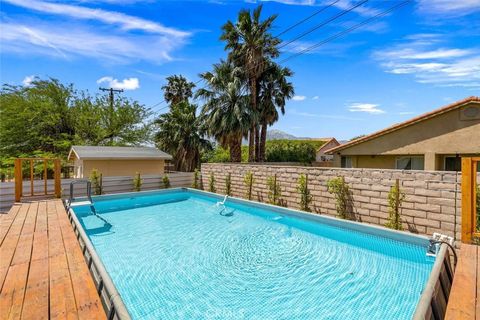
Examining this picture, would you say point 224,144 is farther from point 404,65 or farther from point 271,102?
point 404,65

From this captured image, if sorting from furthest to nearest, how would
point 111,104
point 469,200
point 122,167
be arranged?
1. point 111,104
2. point 122,167
3. point 469,200

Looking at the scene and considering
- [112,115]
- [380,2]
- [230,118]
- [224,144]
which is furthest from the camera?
[112,115]

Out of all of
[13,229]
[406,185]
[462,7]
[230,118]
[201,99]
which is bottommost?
[13,229]

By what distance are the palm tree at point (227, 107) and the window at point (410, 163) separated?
8.53 m

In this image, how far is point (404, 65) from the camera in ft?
44.0

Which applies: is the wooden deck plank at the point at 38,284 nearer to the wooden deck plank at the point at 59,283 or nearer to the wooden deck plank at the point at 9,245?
→ the wooden deck plank at the point at 59,283

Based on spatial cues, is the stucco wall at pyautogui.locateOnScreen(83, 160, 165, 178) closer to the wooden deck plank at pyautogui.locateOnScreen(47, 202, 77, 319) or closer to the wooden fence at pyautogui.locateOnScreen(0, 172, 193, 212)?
the wooden fence at pyautogui.locateOnScreen(0, 172, 193, 212)

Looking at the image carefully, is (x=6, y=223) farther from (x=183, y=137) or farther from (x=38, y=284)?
(x=183, y=137)

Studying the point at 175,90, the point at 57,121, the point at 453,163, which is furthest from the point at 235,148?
the point at 57,121

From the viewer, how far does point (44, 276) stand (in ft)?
10.1

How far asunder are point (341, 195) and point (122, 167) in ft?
43.3

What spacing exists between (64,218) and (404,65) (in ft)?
51.3

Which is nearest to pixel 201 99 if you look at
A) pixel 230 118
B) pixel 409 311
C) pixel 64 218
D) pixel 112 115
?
pixel 230 118

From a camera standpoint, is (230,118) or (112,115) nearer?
(230,118)
